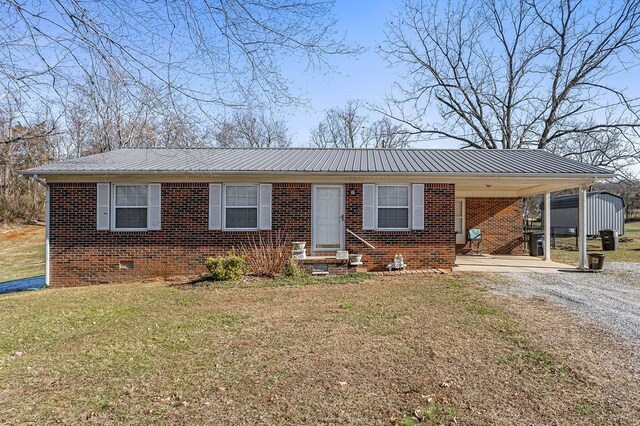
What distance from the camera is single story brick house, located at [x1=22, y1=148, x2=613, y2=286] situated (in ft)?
34.7

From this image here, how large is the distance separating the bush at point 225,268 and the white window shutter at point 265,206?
4.61ft

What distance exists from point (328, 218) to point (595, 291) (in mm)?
6446

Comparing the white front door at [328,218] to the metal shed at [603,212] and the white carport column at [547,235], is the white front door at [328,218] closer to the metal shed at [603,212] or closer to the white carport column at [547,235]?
the white carport column at [547,235]

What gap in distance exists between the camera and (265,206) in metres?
10.9

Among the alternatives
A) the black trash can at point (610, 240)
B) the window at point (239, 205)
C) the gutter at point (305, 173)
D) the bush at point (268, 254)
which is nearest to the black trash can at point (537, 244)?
the gutter at point (305, 173)

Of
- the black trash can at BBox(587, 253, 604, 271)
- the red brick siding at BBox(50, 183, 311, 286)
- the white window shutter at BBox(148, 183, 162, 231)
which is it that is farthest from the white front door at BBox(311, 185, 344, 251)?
the black trash can at BBox(587, 253, 604, 271)

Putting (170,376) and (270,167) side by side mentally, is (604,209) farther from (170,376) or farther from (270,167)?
(170,376)

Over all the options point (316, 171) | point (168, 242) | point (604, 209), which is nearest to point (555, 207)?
point (604, 209)

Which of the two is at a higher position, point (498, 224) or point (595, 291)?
point (498, 224)

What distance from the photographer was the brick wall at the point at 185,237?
1063cm

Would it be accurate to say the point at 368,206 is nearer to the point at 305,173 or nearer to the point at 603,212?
the point at 305,173

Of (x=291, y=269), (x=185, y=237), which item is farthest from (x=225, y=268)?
(x=185, y=237)

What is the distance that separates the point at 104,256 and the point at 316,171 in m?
6.26

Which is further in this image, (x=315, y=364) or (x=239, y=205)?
(x=239, y=205)
